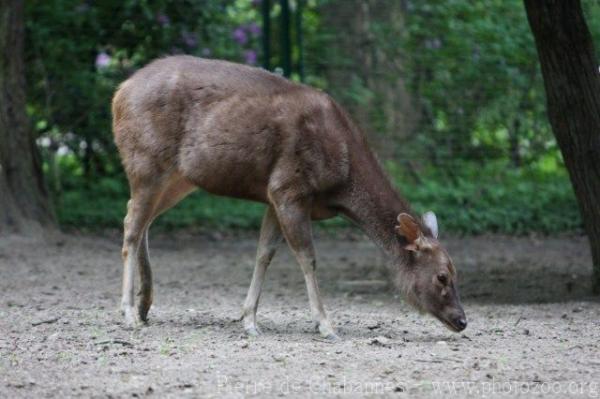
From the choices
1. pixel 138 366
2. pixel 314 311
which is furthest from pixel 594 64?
pixel 138 366

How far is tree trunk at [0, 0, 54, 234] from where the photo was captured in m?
10.9

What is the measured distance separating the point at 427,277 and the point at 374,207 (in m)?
0.57

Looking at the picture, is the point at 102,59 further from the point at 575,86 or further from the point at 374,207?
the point at 374,207

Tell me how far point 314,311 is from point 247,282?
116 inches

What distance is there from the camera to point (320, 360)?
5895 millimetres

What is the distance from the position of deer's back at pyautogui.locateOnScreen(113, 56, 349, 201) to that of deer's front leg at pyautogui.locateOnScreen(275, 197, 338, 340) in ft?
0.44

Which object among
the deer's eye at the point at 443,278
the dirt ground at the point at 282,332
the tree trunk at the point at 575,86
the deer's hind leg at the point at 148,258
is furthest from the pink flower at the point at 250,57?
the deer's eye at the point at 443,278

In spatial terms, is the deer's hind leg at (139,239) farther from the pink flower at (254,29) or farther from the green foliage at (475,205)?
the pink flower at (254,29)

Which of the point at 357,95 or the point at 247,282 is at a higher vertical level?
the point at 357,95

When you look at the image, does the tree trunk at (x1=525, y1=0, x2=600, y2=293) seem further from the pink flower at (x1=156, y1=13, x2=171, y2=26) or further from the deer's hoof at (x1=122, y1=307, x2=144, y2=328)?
the pink flower at (x1=156, y1=13, x2=171, y2=26)

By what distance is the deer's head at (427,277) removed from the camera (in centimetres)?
682

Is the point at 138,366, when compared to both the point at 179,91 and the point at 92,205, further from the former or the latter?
the point at 92,205

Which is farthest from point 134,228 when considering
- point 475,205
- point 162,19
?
point 475,205

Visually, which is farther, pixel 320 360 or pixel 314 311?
pixel 314 311
